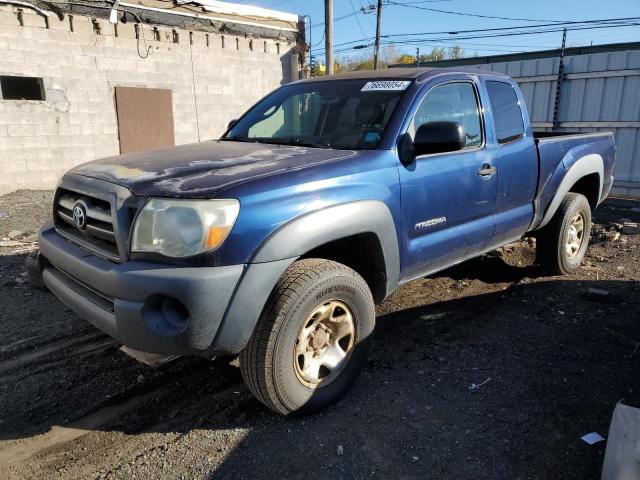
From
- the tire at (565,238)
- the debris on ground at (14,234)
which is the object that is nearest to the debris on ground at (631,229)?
the tire at (565,238)

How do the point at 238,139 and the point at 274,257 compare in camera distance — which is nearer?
the point at 274,257

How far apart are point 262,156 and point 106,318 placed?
1277 mm

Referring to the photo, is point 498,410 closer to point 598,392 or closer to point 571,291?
point 598,392

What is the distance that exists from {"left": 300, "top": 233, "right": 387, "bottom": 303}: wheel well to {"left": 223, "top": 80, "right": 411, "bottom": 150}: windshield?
23.9 inches

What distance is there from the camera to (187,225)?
2.40 metres

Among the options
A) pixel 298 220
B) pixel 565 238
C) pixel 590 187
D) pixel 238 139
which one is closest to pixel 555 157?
pixel 565 238

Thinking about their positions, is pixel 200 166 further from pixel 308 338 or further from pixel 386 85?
pixel 386 85

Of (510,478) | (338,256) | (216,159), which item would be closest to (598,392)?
(510,478)

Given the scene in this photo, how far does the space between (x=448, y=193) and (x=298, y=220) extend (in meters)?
1.33

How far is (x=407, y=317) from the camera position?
4.33 metres

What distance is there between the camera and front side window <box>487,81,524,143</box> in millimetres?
4141

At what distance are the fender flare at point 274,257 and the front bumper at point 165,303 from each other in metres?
0.05

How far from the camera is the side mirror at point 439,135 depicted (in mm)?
3230

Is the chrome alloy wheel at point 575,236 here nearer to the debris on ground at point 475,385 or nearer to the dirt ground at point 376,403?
the dirt ground at point 376,403
